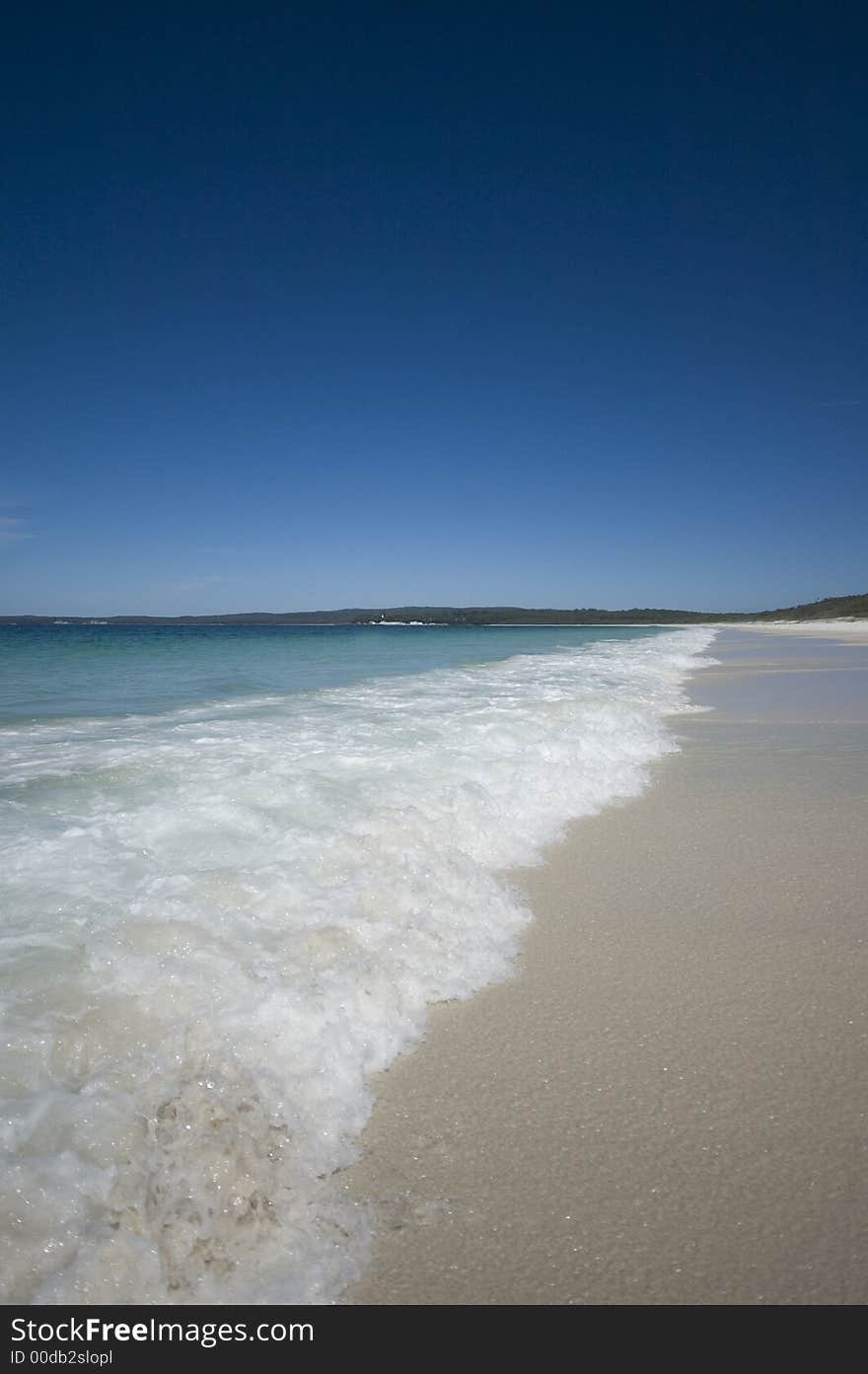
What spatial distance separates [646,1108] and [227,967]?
60.5 inches

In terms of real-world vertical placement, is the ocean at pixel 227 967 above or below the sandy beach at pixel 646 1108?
above

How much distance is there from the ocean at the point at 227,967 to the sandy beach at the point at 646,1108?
182mm

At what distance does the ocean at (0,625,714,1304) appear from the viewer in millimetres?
1620

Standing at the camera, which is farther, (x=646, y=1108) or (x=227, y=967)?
(x=227, y=967)

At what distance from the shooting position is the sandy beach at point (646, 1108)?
1.67m

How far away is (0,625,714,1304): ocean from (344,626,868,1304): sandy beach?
0.18 metres

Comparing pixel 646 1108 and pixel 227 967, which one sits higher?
pixel 227 967

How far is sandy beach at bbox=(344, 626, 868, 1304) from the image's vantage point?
1668 mm

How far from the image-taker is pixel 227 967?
2.56 meters

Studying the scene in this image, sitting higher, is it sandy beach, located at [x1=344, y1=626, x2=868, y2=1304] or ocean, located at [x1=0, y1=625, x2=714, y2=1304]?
ocean, located at [x1=0, y1=625, x2=714, y2=1304]

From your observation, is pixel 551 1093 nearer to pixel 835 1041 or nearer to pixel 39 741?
pixel 835 1041

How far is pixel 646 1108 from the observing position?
2193 mm

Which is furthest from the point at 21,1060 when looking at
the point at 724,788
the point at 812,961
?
the point at 724,788
